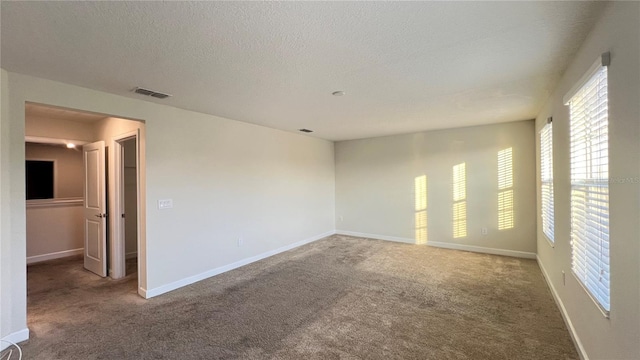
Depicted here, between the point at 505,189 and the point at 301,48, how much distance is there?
4529 mm

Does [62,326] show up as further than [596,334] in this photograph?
Yes

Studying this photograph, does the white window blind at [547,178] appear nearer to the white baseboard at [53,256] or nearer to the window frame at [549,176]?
the window frame at [549,176]

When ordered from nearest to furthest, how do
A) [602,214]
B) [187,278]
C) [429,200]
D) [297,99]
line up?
[602,214] < [297,99] < [187,278] < [429,200]

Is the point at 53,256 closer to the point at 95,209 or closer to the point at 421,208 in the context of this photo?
the point at 95,209

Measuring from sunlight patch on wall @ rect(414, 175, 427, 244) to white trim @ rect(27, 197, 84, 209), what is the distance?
6728 millimetres

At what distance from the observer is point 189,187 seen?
3.62m

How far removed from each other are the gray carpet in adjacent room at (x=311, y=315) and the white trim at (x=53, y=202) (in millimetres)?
1208

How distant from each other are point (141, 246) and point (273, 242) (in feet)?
7.15

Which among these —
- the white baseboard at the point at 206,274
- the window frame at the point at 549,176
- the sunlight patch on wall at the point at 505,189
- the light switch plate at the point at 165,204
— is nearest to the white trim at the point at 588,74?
the window frame at the point at 549,176

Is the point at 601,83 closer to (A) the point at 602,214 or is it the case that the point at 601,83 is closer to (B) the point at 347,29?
(A) the point at 602,214

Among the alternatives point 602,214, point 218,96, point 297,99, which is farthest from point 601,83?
point 218,96

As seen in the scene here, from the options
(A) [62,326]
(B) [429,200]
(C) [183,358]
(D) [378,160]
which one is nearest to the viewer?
(C) [183,358]

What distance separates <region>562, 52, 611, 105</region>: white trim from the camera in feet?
4.91

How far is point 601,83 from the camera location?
164 cm
